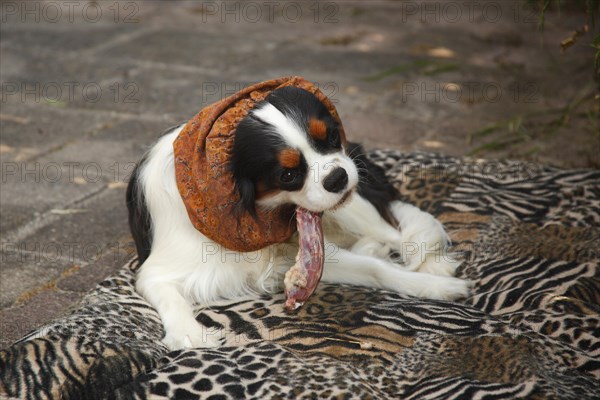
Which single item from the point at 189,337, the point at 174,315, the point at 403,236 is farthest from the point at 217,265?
the point at 403,236

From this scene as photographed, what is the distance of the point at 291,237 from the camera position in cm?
389

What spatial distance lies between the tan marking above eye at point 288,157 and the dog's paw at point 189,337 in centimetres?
76

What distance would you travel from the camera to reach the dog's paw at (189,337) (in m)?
3.29

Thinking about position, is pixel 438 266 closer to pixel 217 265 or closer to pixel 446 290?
pixel 446 290

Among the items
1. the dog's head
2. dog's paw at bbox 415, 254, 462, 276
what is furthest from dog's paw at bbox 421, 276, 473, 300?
the dog's head

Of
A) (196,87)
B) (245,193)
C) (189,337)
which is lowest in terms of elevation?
(189,337)

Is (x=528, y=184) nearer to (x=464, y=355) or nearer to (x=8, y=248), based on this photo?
(x=464, y=355)

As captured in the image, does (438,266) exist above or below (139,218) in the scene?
below

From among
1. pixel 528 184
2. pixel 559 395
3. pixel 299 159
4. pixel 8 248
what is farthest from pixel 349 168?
pixel 8 248

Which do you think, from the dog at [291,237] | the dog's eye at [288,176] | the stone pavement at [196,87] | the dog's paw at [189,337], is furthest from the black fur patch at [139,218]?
the dog's eye at [288,176]

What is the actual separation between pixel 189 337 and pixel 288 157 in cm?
84

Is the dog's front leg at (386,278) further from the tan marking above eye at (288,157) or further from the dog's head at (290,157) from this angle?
the tan marking above eye at (288,157)

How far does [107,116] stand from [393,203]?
3048 millimetres

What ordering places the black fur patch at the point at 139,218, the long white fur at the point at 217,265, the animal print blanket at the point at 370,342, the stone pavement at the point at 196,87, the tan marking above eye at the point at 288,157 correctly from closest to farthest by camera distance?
the animal print blanket at the point at 370,342, the tan marking above eye at the point at 288,157, the long white fur at the point at 217,265, the black fur patch at the point at 139,218, the stone pavement at the point at 196,87
